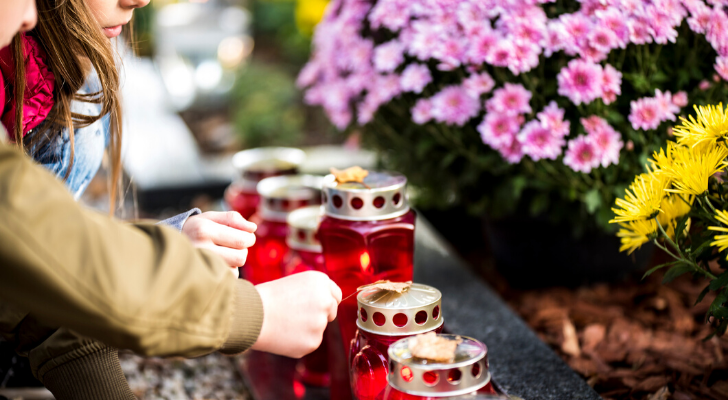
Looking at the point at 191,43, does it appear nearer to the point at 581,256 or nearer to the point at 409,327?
the point at 581,256

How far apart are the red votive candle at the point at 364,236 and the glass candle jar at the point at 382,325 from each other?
0.21 meters

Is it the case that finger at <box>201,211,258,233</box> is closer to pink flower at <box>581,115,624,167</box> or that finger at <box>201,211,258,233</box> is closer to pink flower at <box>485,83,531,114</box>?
pink flower at <box>485,83,531,114</box>

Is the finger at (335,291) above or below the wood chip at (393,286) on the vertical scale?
above

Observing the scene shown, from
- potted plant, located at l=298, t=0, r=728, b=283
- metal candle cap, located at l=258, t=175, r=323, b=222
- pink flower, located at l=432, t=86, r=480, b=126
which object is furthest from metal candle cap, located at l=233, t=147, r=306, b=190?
pink flower, located at l=432, t=86, r=480, b=126

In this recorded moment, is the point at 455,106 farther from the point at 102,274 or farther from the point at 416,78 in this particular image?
the point at 102,274

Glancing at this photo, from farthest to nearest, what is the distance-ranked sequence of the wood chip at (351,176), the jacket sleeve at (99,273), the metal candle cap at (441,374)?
the wood chip at (351,176) → the metal candle cap at (441,374) → the jacket sleeve at (99,273)

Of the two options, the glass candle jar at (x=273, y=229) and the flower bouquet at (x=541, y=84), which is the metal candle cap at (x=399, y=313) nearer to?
the flower bouquet at (x=541, y=84)

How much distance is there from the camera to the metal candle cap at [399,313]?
1.18 meters

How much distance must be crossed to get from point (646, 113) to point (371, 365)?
3.39ft

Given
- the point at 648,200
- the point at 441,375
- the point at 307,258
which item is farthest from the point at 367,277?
the point at 648,200

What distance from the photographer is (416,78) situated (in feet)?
6.55

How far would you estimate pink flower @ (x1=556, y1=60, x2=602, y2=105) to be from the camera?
1.68 meters

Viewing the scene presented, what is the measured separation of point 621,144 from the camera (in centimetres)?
175

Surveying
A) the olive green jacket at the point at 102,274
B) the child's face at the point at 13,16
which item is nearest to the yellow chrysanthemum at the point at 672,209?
the olive green jacket at the point at 102,274
